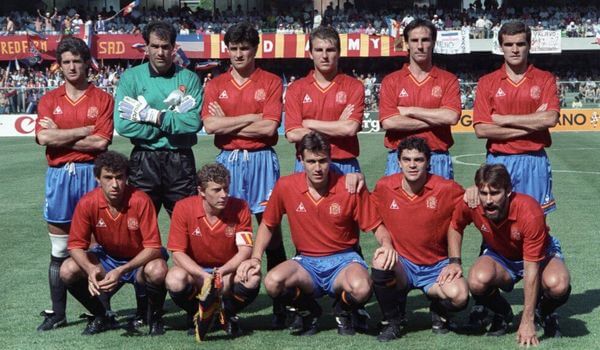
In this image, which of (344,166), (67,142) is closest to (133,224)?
(67,142)

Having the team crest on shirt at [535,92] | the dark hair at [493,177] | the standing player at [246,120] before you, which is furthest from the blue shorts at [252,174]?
the team crest on shirt at [535,92]

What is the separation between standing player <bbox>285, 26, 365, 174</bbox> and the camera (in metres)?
7.05

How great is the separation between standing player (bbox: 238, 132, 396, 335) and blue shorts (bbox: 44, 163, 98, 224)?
54.3 inches

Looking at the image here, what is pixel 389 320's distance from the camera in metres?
6.49

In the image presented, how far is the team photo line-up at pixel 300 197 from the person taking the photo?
647 cm

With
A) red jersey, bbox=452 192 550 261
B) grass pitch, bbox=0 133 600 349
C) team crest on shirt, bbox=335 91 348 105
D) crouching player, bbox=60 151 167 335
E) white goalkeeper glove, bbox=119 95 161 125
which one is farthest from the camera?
team crest on shirt, bbox=335 91 348 105

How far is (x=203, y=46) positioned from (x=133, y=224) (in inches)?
1463

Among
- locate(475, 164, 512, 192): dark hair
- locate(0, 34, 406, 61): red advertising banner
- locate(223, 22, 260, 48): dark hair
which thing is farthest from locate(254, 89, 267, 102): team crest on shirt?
locate(0, 34, 406, 61): red advertising banner

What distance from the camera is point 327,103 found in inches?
281

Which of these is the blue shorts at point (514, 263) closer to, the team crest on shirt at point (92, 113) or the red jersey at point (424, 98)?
the red jersey at point (424, 98)

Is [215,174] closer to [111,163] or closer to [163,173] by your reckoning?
[111,163]

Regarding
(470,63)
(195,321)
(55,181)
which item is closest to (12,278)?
(55,181)

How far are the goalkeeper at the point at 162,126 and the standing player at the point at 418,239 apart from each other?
154cm

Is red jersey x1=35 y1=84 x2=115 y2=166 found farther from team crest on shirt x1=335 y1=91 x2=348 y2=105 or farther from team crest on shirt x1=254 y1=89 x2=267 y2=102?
team crest on shirt x1=335 y1=91 x2=348 y2=105
